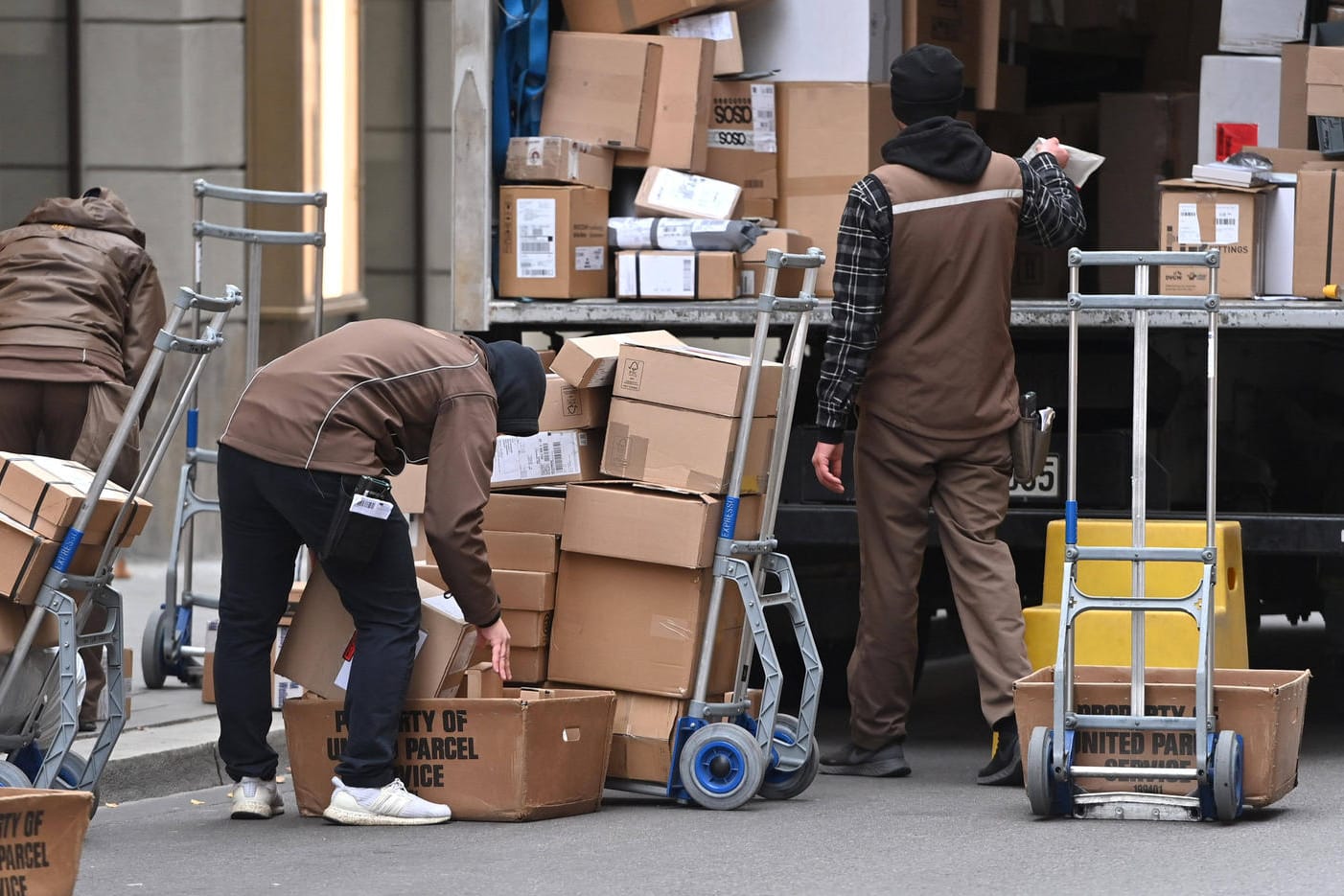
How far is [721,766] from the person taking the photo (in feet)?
18.7

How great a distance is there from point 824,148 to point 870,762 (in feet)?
6.34

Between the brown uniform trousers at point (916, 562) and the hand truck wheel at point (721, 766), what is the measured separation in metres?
0.64

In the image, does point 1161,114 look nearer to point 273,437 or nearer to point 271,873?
point 273,437

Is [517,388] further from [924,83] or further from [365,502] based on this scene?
[924,83]

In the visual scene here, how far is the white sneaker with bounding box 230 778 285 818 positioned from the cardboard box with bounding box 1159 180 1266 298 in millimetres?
2836

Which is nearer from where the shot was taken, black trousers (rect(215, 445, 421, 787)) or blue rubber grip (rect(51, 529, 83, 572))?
blue rubber grip (rect(51, 529, 83, 572))

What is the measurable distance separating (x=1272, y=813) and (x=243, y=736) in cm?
249

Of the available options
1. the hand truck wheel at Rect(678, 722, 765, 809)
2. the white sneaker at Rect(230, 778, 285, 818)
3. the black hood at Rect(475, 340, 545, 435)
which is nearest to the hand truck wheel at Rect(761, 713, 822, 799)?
the hand truck wheel at Rect(678, 722, 765, 809)

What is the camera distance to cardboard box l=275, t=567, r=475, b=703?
5.59 m

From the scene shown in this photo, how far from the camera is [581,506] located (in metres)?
5.89

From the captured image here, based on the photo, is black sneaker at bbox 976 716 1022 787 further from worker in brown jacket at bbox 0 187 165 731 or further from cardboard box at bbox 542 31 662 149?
worker in brown jacket at bbox 0 187 165 731

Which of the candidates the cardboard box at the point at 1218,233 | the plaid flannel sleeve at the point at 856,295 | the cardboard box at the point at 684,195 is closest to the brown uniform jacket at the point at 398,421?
the plaid flannel sleeve at the point at 856,295

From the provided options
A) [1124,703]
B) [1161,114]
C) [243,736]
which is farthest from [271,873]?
[1161,114]

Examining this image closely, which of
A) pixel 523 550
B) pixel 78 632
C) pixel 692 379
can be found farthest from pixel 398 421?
pixel 78 632
